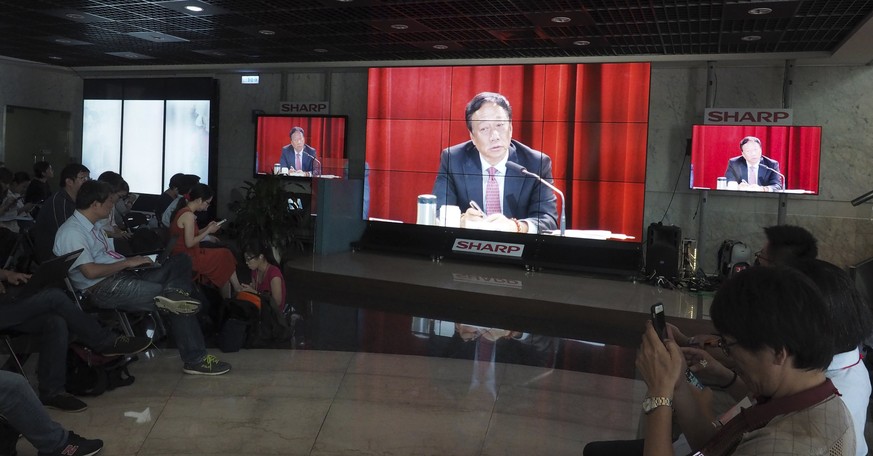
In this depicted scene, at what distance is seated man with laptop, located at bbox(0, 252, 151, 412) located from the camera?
12.5ft

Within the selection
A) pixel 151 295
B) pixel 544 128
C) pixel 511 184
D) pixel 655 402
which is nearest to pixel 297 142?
pixel 511 184

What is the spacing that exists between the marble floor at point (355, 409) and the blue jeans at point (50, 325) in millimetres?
204

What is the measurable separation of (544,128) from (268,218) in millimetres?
4172

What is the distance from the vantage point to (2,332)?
12.5ft

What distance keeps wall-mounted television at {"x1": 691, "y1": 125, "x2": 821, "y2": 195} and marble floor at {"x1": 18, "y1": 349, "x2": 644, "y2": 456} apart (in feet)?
16.3

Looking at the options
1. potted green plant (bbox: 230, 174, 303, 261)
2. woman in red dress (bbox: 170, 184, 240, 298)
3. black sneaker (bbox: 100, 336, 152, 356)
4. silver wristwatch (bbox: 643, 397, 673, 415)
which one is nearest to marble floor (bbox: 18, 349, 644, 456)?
black sneaker (bbox: 100, 336, 152, 356)

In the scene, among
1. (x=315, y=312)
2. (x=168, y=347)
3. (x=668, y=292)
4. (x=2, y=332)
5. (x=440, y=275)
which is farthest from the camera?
(x=440, y=275)

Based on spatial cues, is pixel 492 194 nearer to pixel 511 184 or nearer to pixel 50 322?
pixel 511 184

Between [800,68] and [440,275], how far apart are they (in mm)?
5412

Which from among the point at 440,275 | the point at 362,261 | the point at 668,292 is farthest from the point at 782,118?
the point at 362,261

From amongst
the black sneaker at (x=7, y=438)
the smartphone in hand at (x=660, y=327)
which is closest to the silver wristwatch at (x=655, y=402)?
the smartphone in hand at (x=660, y=327)

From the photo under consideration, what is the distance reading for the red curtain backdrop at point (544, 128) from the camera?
32.0 ft

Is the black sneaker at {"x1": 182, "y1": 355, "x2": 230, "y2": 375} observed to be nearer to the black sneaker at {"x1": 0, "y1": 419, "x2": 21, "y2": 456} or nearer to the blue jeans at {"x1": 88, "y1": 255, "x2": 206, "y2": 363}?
the blue jeans at {"x1": 88, "y1": 255, "x2": 206, "y2": 363}

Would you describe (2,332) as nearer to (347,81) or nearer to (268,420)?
(268,420)
